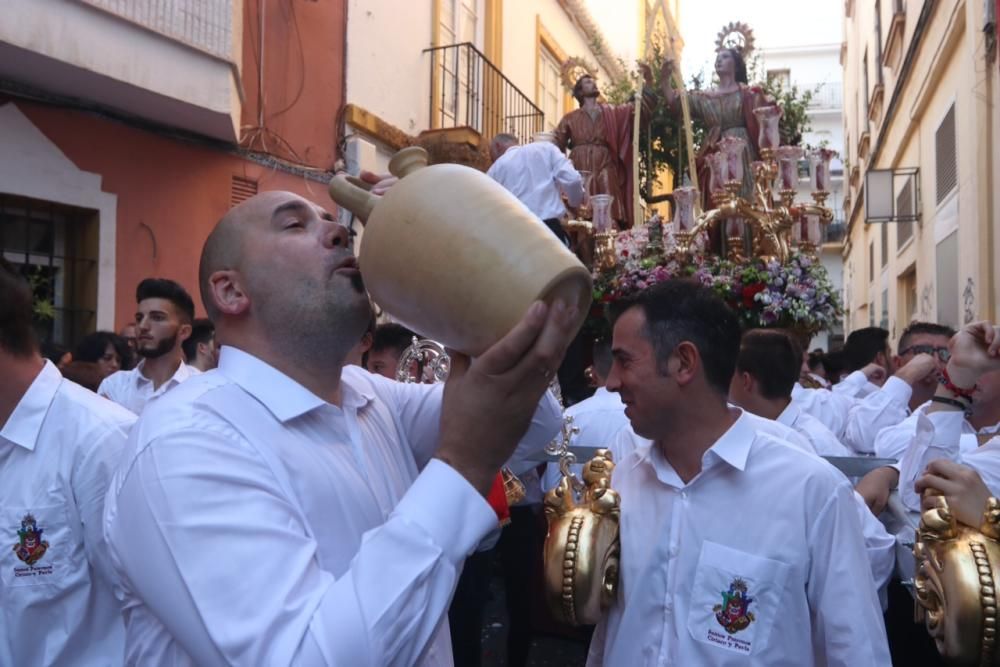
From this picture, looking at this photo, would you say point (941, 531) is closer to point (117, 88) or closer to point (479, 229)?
point (479, 229)

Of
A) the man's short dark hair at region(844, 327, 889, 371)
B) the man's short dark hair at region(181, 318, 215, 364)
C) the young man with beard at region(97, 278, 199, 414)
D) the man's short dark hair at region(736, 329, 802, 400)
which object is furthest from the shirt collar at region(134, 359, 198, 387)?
the man's short dark hair at region(844, 327, 889, 371)

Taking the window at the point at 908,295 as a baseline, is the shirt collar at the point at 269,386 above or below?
below

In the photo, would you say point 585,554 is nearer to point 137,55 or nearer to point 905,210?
point 137,55

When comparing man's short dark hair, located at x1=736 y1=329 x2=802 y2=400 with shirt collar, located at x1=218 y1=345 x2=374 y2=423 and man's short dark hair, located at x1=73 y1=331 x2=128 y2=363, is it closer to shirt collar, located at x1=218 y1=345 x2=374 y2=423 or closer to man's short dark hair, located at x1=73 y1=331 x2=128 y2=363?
shirt collar, located at x1=218 y1=345 x2=374 y2=423

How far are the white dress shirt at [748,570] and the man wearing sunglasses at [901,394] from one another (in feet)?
8.42

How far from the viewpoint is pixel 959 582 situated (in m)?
1.85

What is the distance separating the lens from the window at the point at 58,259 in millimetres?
6988

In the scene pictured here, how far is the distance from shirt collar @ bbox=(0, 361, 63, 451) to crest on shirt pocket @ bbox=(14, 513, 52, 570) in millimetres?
189

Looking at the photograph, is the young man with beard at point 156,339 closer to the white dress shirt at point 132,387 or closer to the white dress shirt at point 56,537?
the white dress shirt at point 132,387

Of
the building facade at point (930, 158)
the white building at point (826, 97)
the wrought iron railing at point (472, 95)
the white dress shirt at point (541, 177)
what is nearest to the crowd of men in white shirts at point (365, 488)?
the white dress shirt at point (541, 177)

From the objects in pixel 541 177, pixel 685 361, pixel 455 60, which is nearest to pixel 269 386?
pixel 685 361

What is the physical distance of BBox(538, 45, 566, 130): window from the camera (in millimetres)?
16828

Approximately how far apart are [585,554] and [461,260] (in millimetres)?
1017

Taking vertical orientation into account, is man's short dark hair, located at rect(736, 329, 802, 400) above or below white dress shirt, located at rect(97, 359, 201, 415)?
above
